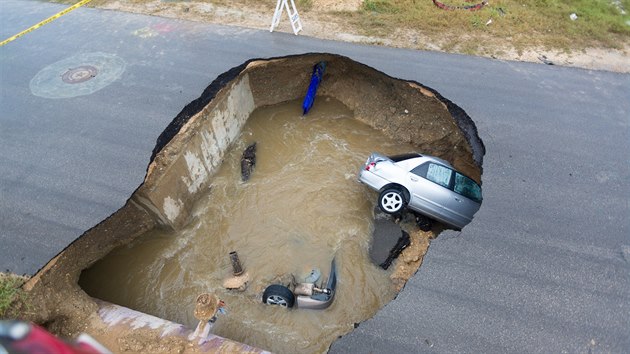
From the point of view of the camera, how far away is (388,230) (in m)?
8.82

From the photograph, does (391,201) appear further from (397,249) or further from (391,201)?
(397,249)

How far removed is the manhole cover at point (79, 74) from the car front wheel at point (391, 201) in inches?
331

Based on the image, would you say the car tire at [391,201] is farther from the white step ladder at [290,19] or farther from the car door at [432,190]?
the white step ladder at [290,19]

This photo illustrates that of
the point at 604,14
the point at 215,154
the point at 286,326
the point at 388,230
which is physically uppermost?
the point at 604,14

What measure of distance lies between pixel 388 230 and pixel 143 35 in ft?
31.5

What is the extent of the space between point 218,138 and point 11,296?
222 inches

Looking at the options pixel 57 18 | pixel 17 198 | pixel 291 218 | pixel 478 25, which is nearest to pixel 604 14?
pixel 478 25

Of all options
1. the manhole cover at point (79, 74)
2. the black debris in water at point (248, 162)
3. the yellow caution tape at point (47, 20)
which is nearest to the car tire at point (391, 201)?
the black debris in water at point (248, 162)

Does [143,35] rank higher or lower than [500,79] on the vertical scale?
higher

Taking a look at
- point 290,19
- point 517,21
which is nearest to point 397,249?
point 290,19

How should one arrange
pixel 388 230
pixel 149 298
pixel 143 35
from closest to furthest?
pixel 149 298
pixel 388 230
pixel 143 35

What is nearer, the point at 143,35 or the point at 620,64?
the point at 620,64

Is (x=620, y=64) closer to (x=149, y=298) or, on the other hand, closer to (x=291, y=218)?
(x=291, y=218)

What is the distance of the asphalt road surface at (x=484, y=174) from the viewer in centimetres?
578
